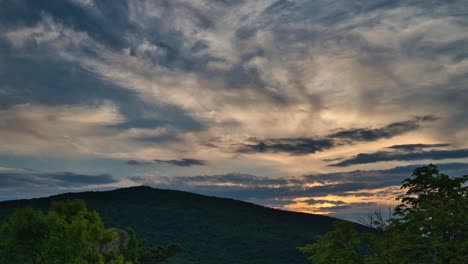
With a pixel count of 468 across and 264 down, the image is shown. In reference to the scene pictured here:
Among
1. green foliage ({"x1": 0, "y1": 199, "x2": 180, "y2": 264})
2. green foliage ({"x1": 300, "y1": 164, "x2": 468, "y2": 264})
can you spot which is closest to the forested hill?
green foliage ({"x1": 0, "y1": 199, "x2": 180, "y2": 264})

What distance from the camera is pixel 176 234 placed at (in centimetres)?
17475

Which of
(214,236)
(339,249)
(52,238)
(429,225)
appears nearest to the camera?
(429,225)

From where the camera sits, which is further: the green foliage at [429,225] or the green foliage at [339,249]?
the green foliage at [339,249]

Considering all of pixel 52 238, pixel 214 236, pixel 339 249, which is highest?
pixel 52 238

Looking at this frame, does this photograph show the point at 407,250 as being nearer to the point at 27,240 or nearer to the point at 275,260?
the point at 27,240

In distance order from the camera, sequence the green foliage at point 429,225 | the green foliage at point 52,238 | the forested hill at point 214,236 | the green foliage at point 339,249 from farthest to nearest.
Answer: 1. the forested hill at point 214,236
2. the green foliage at point 52,238
3. the green foliage at point 339,249
4. the green foliage at point 429,225

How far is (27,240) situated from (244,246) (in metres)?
130

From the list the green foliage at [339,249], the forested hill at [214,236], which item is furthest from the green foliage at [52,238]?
the forested hill at [214,236]

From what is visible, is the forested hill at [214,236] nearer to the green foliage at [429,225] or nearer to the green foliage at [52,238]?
the green foliage at [52,238]

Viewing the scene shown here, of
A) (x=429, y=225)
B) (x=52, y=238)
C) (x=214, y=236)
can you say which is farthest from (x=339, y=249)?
(x=214, y=236)

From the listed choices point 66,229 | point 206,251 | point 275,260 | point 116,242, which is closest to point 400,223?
point 66,229

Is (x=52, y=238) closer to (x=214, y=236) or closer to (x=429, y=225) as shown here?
(x=429, y=225)

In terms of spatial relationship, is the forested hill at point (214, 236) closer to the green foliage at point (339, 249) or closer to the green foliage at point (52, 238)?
the green foliage at point (52, 238)

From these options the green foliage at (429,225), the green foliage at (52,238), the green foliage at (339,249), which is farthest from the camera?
the green foliage at (52,238)
